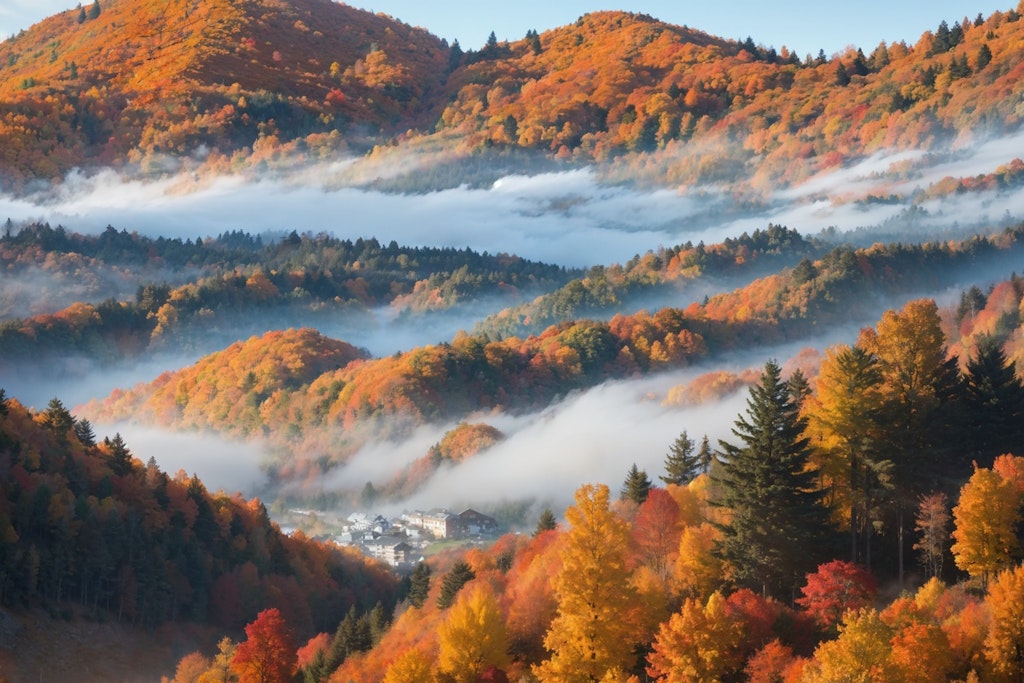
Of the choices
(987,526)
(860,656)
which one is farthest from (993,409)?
(860,656)

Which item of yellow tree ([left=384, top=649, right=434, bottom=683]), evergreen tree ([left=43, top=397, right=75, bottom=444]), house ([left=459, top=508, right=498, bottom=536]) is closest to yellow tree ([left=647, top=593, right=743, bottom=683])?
yellow tree ([left=384, top=649, right=434, bottom=683])

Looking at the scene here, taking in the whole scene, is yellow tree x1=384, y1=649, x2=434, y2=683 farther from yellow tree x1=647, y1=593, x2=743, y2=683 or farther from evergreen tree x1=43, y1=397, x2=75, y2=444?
evergreen tree x1=43, y1=397, x2=75, y2=444

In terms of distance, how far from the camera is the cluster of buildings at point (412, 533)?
473ft

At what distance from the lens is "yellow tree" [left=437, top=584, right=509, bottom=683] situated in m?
62.9

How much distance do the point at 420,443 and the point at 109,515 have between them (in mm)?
85250

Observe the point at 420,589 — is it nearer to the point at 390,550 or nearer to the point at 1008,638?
the point at 1008,638

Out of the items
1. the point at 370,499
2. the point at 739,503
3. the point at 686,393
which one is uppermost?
the point at 739,503

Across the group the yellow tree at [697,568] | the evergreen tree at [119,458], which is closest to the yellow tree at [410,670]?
the yellow tree at [697,568]

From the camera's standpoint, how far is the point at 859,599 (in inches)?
2249

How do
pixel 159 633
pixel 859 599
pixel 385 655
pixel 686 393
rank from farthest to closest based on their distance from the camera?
1. pixel 686 393
2. pixel 159 633
3. pixel 385 655
4. pixel 859 599

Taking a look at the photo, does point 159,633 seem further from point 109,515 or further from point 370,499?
point 370,499

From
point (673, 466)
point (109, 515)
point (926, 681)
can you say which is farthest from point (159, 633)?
point (926, 681)

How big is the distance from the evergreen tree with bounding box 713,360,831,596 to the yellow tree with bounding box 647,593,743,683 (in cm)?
606

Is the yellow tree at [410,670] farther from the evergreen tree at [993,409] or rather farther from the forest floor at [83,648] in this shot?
the forest floor at [83,648]
